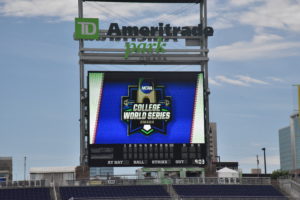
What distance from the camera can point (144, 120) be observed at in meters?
73.2

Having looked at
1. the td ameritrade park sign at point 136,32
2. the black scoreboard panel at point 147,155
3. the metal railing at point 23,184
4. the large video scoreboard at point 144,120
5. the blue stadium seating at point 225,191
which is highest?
the td ameritrade park sign at point 136,32

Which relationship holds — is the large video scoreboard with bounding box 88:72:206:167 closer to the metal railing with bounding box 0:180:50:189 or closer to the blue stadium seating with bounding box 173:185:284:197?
the blue stadium seating with bounding box 173:185:284:197

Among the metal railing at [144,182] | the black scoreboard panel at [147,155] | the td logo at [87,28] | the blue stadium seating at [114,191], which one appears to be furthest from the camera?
the td logo at [87,28]

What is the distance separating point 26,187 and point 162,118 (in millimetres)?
16567

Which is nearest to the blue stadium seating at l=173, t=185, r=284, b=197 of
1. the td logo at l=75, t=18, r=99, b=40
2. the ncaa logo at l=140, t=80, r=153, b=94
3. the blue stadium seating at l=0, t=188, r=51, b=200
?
the ncaa logo at l=140, t=80, r=153, b=94

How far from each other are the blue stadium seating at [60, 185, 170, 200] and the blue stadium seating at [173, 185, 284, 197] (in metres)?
2.28

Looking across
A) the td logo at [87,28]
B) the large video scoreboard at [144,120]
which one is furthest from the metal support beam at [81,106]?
the large video scoreboard at [144,120]

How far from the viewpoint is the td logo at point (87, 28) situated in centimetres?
7675

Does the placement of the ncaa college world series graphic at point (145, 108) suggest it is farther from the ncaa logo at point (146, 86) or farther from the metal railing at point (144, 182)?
the metal railing at point (144, 182)

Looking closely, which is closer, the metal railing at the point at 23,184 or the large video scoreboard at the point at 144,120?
the large video scoreboard at the point at 144,120

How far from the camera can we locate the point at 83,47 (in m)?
77.1

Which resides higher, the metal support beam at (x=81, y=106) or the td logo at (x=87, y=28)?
the td logo at (x=87, y=28)

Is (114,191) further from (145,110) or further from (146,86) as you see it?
(146,86)

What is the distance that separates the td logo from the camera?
252 feet
